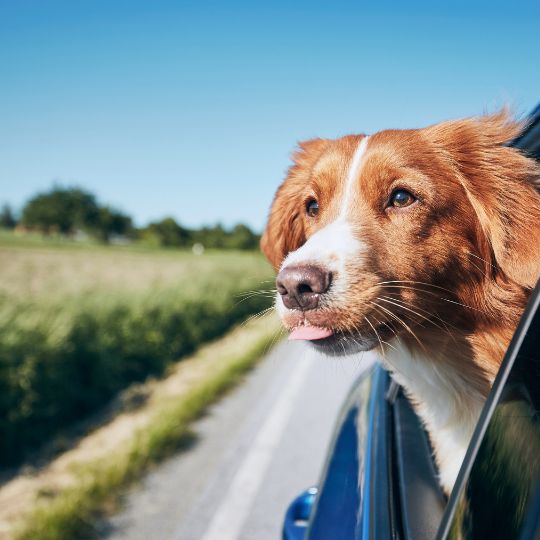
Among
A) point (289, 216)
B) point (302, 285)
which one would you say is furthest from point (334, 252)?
point (289, 216)

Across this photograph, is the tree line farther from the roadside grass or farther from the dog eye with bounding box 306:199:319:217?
the dog eye with bounding box 306:199:319:217

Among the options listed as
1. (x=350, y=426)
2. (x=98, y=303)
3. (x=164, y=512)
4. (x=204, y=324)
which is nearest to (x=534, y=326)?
(x=350, y=426)

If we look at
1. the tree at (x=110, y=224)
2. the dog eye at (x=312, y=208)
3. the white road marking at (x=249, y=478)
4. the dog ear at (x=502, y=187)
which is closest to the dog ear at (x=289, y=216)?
the dog eye at (x=312, y=208)

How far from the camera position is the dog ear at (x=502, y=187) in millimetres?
2037

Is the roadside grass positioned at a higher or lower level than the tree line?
lower

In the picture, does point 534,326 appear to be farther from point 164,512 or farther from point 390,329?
point 164,512

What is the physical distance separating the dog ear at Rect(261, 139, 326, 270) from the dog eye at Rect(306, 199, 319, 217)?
13 centimetres

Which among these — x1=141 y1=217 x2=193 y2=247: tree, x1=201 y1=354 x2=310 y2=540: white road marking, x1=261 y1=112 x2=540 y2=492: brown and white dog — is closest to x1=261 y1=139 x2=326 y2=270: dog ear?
x1=261 y1=112 x2=540 y2=492: brown and white dog

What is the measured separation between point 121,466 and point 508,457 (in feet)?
15.0

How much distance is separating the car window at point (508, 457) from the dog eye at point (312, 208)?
1.75 metres

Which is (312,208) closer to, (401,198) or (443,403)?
(401,198)

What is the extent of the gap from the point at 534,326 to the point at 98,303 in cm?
869

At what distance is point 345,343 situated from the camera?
6.91 feet

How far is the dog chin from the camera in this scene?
82.5 inches
